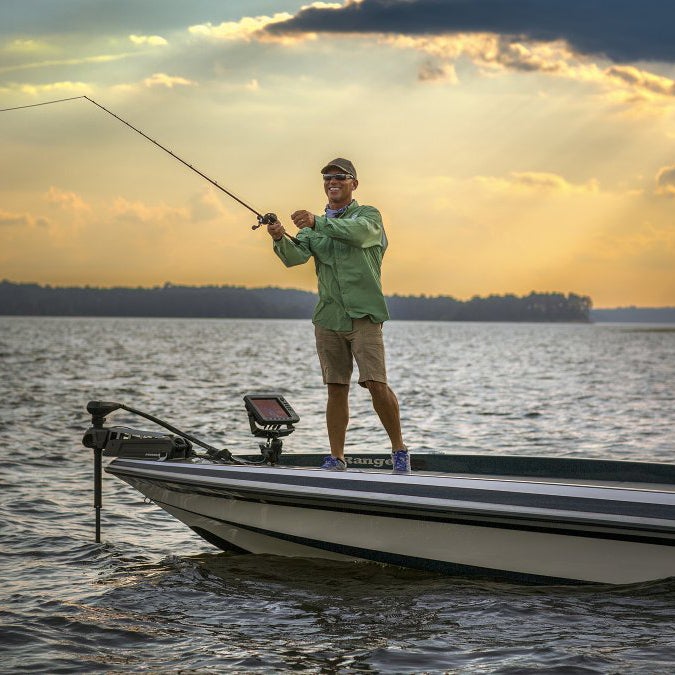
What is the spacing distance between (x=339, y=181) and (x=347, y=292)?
2.37 ft

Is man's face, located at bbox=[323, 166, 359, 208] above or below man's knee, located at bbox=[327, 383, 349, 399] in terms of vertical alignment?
above

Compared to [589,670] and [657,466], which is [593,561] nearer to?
[589,670]

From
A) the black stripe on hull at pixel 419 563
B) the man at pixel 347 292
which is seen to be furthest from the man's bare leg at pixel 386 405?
the black stripe on hull at pixel 419 563

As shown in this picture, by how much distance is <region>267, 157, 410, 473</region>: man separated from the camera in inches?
260

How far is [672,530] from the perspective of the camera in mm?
5555

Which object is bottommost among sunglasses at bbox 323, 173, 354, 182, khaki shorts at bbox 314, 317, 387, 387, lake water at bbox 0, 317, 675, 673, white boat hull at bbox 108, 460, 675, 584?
lake water at bbox 0, 317, 675, 673

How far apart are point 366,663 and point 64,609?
80.3 inches

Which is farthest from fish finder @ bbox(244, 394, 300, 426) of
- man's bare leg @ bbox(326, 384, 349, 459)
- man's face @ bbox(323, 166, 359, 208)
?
man's face @ bbox(323, 166, 359, 208)

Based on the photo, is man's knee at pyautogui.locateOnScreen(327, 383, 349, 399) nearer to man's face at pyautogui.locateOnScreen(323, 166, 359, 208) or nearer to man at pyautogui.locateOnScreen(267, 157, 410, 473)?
man at pyautogui.locateOnScreen(267, 157, 410, 473)

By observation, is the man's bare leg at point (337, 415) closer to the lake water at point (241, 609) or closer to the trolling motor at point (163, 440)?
the trolling motor at point (163, 440)

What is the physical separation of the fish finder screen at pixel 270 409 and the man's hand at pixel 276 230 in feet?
4.66

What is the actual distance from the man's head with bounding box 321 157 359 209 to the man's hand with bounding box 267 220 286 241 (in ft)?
1.36

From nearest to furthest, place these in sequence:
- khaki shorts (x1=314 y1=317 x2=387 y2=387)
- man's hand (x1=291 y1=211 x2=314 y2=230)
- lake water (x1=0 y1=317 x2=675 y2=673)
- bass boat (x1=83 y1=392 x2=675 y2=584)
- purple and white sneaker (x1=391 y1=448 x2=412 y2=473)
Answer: lake water (x1=0 y1=317 x2=675 y2=673) → bass boat (x1=83 y1=392 x2=675 y2=584) → man's hand (x1=291 y1=211 x2=314 y2=230) → khaki shorts (x1=314 y1=317 x2=387 y2=387) → purple and white sneaker (x1=391 y1=448 x2=412 y2=473)

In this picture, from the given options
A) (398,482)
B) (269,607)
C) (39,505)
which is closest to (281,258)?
(398,482)
